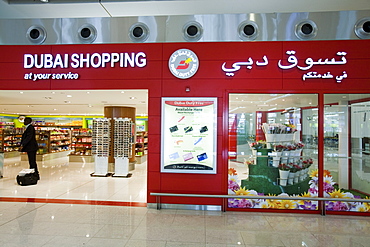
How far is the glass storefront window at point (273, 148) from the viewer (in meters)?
4.81

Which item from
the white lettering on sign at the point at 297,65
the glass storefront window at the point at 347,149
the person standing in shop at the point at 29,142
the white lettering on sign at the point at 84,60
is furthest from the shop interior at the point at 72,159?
the glass storefront window at the point at 347,149

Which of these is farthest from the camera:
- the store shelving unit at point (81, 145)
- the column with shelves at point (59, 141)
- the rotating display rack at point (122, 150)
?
the column with shelves at point (59, 141)

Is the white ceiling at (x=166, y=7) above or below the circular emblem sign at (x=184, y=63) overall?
above

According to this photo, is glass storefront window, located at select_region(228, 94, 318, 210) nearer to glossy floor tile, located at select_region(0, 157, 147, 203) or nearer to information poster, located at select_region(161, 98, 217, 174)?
information poster, located at select_region(161, 98, 217, 174)

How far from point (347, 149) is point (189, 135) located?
10.9ft

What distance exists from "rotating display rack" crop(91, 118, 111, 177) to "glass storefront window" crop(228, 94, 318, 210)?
5.21m

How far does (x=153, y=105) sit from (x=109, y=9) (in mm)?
3031

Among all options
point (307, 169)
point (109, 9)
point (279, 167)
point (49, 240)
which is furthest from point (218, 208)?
point (109, 9)

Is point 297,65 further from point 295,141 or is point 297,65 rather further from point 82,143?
point 82,143

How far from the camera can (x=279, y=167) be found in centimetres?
502

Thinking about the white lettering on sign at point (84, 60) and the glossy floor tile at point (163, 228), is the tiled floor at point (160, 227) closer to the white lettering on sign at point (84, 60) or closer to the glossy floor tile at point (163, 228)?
the glossy floor tile at point (163, 228)

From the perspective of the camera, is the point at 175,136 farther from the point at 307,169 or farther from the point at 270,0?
the point at 270,0

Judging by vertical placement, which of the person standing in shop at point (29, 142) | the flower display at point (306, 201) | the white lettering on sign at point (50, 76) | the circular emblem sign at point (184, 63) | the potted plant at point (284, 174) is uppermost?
the circular emblem sign at point (184, 63)

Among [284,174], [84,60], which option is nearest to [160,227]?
[284,174]
